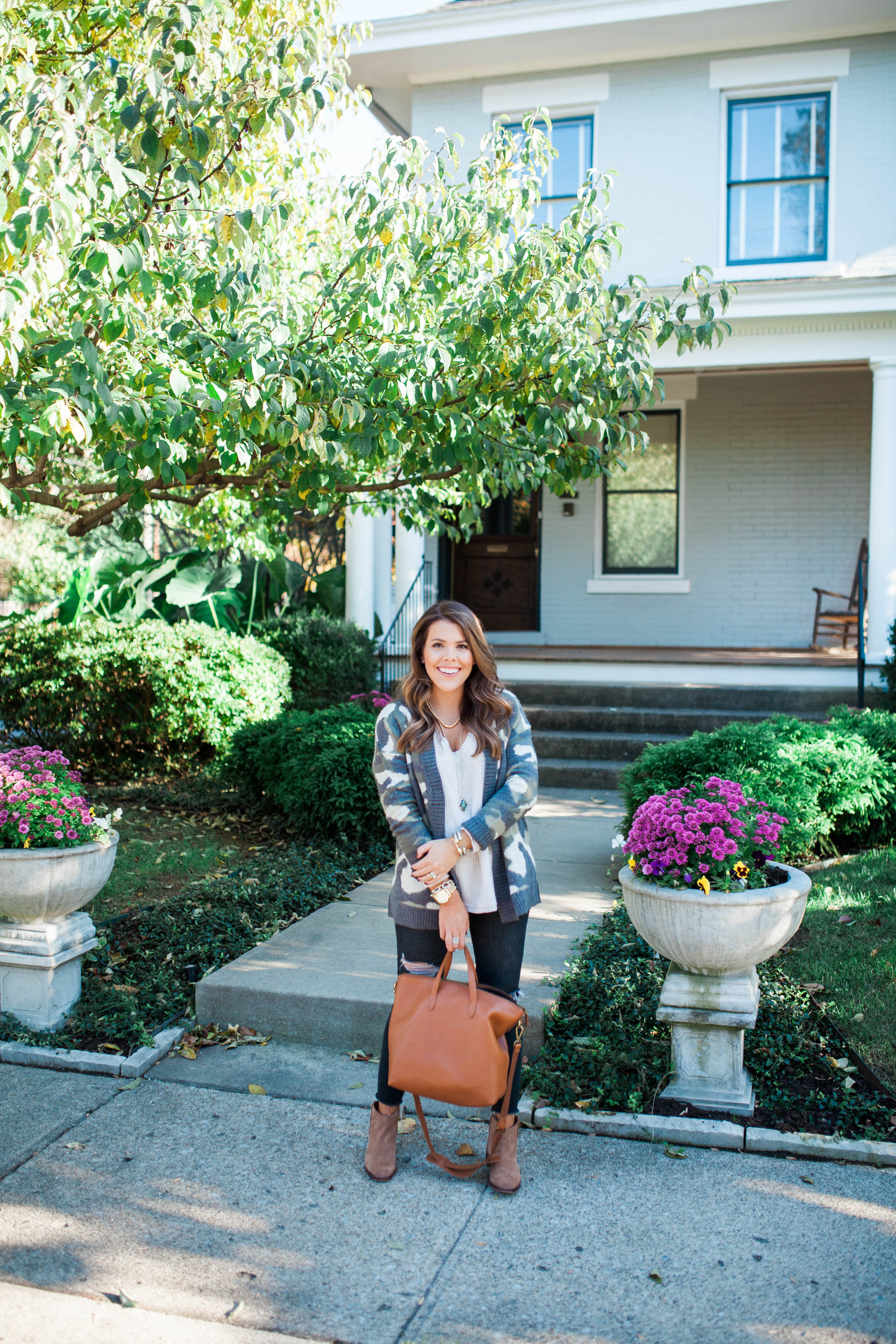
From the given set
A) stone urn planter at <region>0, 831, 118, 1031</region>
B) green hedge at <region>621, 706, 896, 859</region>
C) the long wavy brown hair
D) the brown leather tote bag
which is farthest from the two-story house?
the brown leather tote bag

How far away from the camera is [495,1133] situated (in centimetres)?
301

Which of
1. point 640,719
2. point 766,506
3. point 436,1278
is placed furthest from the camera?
point 766,506

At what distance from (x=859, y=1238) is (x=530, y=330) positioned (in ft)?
12.8

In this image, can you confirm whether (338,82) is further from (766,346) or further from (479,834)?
(766,346)

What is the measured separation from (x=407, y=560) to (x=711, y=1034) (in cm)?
823

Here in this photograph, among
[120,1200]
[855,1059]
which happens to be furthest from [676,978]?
[120,1200]

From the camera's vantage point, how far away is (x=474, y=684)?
312cm

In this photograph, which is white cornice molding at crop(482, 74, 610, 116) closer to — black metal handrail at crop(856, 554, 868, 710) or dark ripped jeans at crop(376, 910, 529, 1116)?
black metal handrail at crop(856, 554, 868, 710)

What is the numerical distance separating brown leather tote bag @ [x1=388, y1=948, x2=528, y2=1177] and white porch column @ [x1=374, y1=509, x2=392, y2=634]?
8689 mm

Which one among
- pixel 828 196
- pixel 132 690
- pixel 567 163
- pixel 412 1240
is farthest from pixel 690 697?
pixel 412 1240

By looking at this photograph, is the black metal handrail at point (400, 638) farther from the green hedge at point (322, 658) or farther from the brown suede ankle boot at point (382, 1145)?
the brown suede ankle boot at point (382, 1145)

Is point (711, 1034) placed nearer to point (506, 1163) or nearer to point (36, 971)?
point (506, 1163)

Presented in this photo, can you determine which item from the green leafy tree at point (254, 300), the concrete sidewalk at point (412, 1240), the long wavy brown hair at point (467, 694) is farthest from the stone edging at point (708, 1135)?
the green leafy tree at point (254, 300)

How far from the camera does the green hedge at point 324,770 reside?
6539 mm
